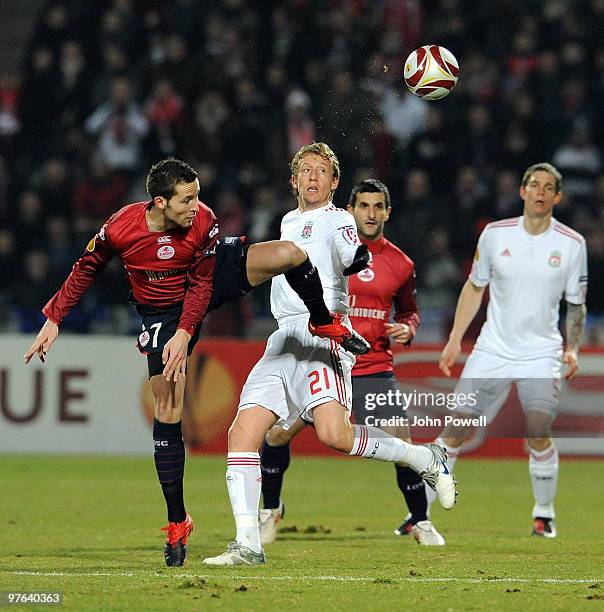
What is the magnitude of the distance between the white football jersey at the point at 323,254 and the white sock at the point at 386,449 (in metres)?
0.70

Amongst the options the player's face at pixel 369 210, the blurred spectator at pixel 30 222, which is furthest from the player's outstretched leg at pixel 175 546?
the blurred spectator at pixel 30 222

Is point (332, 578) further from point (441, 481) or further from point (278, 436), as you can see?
point (278, 436)

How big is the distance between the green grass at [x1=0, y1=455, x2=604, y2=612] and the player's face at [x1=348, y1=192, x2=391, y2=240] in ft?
6.66

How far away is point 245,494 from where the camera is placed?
277 inches

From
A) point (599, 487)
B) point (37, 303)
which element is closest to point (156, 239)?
point (599, 487)

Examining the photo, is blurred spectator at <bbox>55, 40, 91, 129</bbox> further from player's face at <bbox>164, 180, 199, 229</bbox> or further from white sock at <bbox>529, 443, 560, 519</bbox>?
player's face at <bbox>164, 180, 199, 229</bbox>

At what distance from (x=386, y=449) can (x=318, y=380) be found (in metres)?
0.57

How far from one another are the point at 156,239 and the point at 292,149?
8497mm

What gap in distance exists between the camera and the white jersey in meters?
9.27

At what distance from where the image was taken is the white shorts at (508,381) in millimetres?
9195

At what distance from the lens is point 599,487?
40.7ft

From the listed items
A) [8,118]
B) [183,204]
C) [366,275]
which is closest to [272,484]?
[366,275]

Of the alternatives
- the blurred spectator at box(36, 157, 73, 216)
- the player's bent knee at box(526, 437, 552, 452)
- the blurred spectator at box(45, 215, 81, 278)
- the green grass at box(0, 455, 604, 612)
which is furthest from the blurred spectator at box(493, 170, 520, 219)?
the player's bent knee at box(526, 437, 552, 452)

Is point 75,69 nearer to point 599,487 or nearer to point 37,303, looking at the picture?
point 37,303
